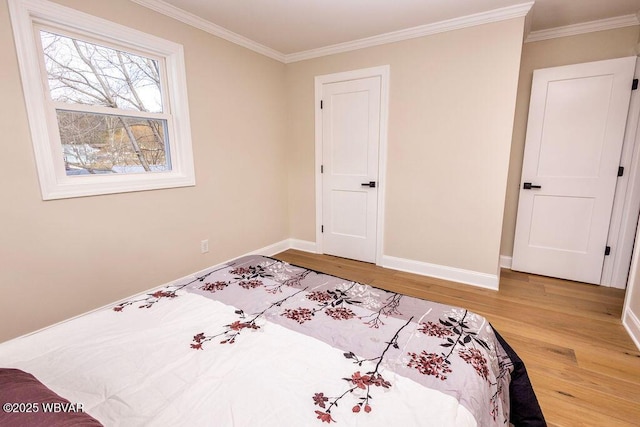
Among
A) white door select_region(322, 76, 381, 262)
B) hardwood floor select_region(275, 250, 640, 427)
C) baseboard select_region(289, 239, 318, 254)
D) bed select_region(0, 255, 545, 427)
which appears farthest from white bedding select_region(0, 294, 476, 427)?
baseboard select_region(289, 239, 318, 254)

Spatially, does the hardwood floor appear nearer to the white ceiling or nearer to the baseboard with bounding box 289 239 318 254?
the baseboard with bounding box 289 239 318 254

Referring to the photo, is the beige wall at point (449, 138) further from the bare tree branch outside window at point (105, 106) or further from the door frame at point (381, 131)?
the bare tree branch outside window at point (105, 106)

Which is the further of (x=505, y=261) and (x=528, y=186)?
(x=505, y=261)


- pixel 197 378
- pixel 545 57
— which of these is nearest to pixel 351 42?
pixel 545 57

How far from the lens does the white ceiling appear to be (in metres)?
2.41

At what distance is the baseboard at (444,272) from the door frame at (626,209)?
1.11 meters

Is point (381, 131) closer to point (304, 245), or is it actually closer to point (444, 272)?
point (444, 272)

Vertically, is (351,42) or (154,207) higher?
(351,42)

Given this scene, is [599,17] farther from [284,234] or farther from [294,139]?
[284,234]

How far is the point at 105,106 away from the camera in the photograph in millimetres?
2264

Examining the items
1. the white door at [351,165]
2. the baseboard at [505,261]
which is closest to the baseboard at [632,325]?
the baseboard at [505,261]

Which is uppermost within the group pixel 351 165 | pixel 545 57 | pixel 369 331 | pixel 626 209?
pixel 545 57

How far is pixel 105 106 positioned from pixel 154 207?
2.72 feet

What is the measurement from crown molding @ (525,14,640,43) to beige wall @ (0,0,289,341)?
2729 millimetres
